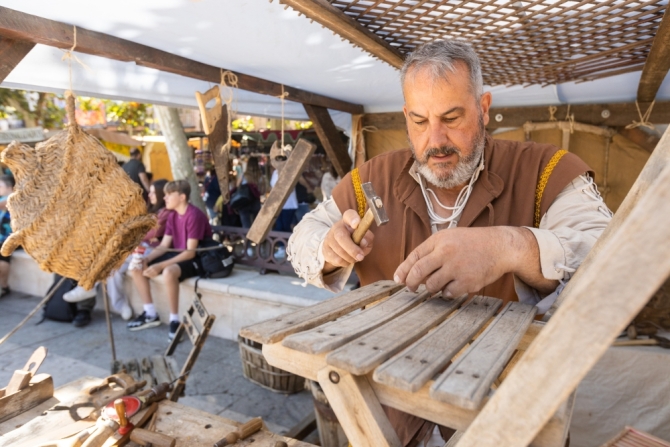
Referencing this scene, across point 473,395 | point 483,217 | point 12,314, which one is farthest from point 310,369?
point 12,314

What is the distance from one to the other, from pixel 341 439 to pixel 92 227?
2.00 metres

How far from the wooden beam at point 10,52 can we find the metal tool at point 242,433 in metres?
2.08

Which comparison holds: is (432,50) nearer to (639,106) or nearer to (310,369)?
(310,369)

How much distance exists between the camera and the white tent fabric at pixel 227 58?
2.21 metres

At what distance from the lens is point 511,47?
256 centimetres

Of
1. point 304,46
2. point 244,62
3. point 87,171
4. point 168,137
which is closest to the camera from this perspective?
point 87,171

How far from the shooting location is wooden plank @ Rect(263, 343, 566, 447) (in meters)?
0.70

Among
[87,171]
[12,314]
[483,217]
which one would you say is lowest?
[12,314]

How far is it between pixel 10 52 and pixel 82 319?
4.39m

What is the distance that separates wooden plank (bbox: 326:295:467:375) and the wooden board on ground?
0.87m

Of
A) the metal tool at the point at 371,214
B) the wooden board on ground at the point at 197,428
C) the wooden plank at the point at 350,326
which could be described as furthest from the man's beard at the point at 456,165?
the wooden board on ground at the point at 197,428

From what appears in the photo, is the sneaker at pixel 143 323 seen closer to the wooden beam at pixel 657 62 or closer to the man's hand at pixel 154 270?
the man's hand at pixel 154 270

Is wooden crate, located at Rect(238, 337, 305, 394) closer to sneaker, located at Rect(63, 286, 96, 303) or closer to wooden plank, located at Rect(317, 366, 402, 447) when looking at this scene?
sneaker, located at Rect(63, 286, 96, 303)

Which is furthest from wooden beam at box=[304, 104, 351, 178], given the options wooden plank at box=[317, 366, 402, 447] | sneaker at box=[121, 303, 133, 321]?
wooden plank at box=[317, 366, 402, 447]
